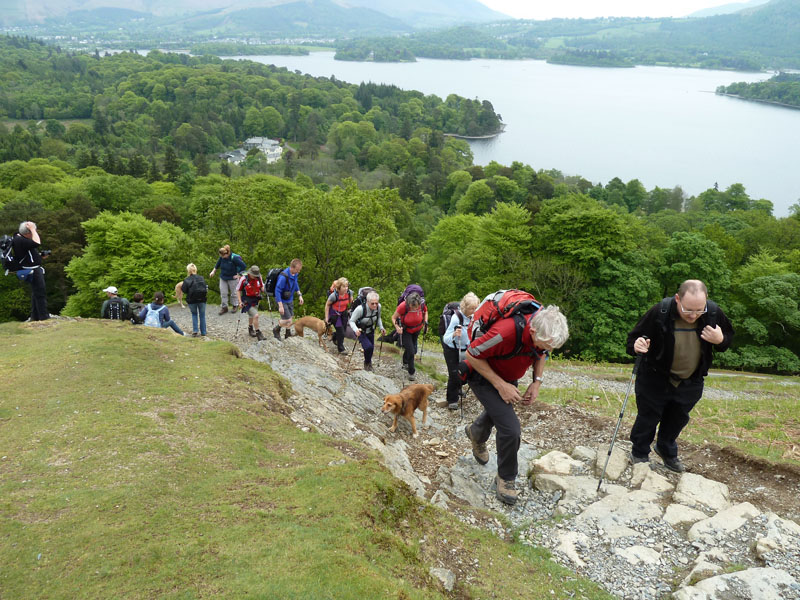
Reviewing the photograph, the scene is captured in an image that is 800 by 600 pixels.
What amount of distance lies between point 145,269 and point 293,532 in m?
40.2

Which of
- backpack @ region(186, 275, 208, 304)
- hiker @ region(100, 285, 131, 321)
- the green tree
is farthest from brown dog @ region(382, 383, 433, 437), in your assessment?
the green tree

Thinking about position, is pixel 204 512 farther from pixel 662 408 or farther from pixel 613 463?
pixel 662 408

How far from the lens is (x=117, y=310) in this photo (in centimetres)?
1419

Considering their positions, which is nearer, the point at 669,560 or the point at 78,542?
the point at 78,542

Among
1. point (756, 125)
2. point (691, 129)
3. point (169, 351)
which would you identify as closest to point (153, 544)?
point (169, 351)

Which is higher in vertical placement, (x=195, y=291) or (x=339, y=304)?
(x=339, y=304)

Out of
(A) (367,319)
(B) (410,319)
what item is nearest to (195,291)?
(A) (367,319)

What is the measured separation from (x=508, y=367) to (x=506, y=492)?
217 cm

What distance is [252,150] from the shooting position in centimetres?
15112

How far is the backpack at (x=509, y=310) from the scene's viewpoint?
20.9ft

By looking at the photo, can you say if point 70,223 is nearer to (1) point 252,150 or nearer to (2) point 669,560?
(2) point 669,560

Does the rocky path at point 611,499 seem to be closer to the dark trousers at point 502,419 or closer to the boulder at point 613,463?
the boulder at point 613,463

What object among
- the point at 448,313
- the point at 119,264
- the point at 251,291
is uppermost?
the point at 448,313

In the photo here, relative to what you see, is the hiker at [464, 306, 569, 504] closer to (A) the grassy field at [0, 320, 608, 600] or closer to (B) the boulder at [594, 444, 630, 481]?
(A) the grassy field at [0, 320, 608, 600]
